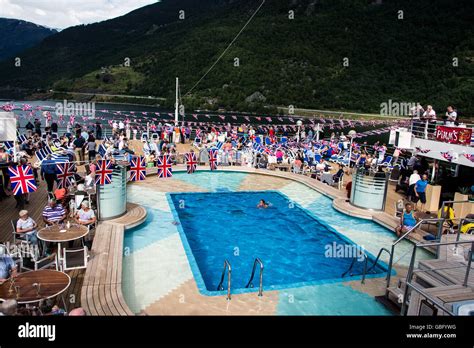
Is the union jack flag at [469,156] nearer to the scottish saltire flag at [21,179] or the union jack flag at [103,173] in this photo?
the union jack flag at [103,173]

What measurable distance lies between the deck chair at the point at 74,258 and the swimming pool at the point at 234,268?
0.81 metres

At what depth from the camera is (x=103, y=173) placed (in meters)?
8.36

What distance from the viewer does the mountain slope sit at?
6781 centimetres

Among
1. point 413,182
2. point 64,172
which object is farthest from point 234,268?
point 413,182

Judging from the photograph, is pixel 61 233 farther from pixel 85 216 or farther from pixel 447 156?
pixel 447 156

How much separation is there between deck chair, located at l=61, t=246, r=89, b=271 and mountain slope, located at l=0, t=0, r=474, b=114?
5201 cm

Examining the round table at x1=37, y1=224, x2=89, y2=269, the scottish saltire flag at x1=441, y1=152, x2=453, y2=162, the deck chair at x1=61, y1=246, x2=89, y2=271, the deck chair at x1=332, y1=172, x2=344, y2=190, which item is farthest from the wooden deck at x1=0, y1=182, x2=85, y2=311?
the scottish saltire flag at x1=441, y1=152, x2=453, y2=162

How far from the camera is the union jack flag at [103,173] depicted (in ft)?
27.2

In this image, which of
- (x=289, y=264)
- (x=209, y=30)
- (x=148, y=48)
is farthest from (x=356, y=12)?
(x=289, y=264)

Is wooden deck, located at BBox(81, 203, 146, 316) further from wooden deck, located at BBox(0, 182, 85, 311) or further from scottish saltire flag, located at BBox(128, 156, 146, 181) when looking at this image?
scottish saltire flag, located at BBox(128, 156, 146, 181)

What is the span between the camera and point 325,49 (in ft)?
298

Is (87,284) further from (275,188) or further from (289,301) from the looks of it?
(275,188)

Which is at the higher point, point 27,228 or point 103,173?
point 103,173

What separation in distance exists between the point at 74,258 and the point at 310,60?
88782 mm
